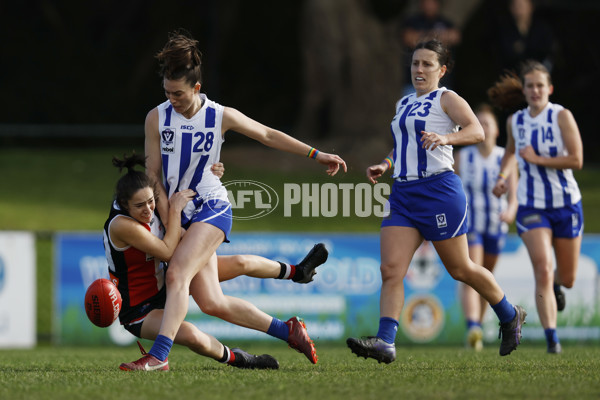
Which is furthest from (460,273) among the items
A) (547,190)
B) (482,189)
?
(482,189)

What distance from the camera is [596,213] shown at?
1579 cm

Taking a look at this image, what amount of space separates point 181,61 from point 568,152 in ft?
10.9

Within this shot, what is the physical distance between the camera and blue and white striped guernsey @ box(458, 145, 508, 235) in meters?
9.71

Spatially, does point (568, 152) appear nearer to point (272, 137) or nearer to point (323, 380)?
point (272, 137)

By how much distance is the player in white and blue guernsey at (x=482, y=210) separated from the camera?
31.4ft

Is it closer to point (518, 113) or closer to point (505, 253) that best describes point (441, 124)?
point (518, 113)

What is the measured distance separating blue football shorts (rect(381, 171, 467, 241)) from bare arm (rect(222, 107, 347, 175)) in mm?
461

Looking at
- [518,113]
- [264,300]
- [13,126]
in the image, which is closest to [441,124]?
[518,113]

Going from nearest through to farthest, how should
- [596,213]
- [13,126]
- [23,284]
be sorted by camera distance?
[23,284], [596,213], [13,126]

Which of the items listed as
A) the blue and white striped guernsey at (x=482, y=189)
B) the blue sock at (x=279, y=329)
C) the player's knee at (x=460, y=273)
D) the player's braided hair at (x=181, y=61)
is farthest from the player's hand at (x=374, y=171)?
the blue and white striped guernsey at (x=482, y=189)

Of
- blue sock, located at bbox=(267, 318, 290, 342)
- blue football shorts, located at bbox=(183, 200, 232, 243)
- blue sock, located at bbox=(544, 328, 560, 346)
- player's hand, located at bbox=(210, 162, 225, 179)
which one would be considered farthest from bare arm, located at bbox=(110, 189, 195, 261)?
blue sock, located at bbox=(544, 328, 560, 346)

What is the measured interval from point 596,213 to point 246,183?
10.1 m

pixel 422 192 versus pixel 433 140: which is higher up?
pixel 433 140

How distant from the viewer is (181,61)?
5.77m
